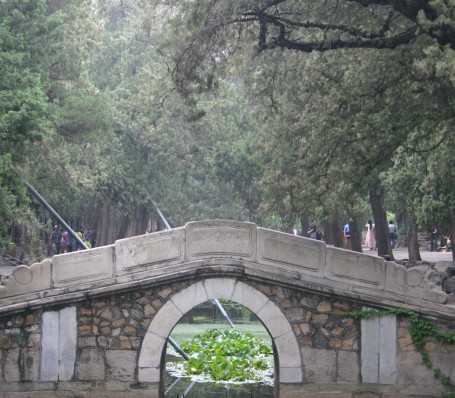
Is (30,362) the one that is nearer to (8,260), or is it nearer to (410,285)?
(410,285)

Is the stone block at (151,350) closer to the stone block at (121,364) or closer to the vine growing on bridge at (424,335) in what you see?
the stone block at (121,364)

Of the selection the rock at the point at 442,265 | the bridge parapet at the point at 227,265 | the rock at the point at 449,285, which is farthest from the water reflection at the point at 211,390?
the rock at the point at 442,265

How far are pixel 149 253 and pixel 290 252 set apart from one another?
2.01 meters

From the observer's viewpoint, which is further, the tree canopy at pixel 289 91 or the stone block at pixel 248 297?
the tree canopy at pixel 289 91

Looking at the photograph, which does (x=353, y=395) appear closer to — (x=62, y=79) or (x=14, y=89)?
(x=14, y=89)

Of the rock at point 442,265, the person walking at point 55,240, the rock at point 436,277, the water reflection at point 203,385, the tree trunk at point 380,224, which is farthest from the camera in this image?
the person walking at point 55,240

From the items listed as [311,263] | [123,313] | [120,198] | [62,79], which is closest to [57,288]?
[123,313]

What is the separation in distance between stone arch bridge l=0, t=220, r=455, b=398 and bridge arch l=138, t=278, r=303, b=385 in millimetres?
14

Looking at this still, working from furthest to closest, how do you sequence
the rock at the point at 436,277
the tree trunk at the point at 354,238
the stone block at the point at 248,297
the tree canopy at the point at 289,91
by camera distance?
1. the tree trunk at the point at 354,238
2. the rock at the point at 436,277
3. the tree canopy at the point at 289,91
4. the stone block at the point at 248,297

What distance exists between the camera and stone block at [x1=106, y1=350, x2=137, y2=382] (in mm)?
14234

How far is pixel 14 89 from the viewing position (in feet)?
69.3

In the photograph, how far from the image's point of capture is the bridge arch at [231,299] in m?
14.3

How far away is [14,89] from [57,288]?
8.05 meters

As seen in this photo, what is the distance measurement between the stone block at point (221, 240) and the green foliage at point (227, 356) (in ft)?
15.0
